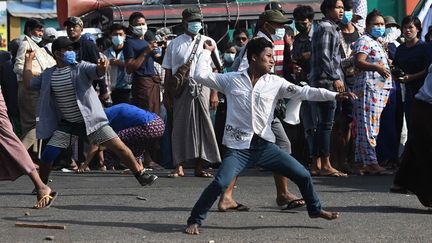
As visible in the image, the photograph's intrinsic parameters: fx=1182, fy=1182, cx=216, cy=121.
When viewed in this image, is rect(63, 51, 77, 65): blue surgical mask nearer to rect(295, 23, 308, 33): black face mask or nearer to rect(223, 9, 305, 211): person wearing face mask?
rect(223, 9, 305, 211): person wearing face mask

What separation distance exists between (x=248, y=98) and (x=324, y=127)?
12.7 feet

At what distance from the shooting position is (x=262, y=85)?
31.4 ft

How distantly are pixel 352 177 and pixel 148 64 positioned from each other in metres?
3.02

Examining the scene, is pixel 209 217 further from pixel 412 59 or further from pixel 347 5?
pixel 347 5

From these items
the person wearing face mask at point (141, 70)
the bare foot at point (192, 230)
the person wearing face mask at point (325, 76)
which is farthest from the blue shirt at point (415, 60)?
the bare foot at point (192, 230)

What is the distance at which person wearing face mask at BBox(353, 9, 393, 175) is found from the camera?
1351 centimetres

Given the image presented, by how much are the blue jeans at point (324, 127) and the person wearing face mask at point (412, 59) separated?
0.87m

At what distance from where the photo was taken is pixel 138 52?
14.4 m

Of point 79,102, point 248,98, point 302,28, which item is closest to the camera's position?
point 248,98

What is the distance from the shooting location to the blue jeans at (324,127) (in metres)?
13.3

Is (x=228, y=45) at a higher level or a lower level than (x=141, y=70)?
lower

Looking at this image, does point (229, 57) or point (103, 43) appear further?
point (103, 43)

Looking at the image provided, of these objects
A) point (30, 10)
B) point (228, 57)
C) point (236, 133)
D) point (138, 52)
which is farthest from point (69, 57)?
point (30, 10)

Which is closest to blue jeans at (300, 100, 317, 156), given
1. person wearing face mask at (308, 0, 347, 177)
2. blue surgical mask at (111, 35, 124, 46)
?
person wearing face mask at (308, 0, 347, 177)
